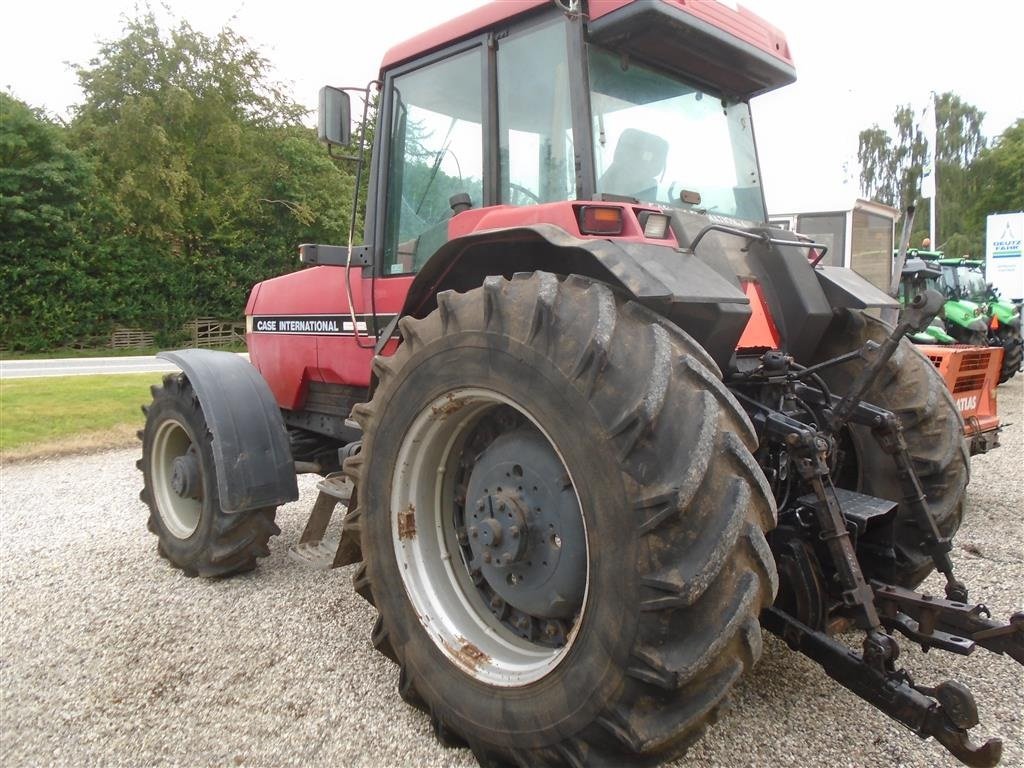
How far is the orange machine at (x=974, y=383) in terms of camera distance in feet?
20.7

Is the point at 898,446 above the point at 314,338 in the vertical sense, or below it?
below

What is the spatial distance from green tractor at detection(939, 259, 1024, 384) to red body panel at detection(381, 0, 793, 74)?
10.7 meters

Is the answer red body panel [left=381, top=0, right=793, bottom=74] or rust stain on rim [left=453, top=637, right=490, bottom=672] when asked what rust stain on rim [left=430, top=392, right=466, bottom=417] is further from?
red body panel [left=381, top=0, right=793, bottom=74]

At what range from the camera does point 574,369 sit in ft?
6.44

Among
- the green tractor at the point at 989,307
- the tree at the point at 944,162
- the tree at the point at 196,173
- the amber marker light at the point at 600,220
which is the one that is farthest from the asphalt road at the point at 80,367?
the tree at the point at 944,162

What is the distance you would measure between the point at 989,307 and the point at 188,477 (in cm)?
1486

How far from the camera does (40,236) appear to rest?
23375 millimetres

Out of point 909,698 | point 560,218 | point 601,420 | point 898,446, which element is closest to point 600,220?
point 560,218

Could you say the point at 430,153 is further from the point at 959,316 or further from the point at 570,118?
the point at 959,316

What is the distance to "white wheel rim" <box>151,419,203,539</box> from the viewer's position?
432 cm

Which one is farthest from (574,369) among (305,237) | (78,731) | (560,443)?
(305,237)

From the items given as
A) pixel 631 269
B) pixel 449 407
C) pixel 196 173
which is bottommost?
pixel 449 407

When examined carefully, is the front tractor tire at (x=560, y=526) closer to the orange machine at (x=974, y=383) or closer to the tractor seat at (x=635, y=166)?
the tractor seat at (x=635, y=166)

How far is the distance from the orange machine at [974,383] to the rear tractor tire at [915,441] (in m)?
3.55
